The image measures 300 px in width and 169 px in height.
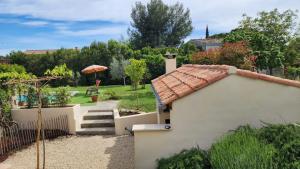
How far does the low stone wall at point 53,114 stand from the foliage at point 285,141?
37.6 feet

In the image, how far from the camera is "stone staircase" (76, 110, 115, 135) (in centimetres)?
1750

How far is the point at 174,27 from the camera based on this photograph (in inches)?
2758

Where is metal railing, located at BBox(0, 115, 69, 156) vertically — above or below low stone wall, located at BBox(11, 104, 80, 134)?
below

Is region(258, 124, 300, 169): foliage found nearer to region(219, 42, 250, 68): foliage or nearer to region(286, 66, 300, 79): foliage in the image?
region(219, 42, 250, 68): foliage

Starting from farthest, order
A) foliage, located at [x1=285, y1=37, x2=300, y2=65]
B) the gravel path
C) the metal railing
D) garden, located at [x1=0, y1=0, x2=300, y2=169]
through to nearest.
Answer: foliage, located at [x1=285, y1=37, x2=300, y2=65] → the metal railing → the gravel path → garden, located at [x1=0, y1=0, x2=300, y2=169]

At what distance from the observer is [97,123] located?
18375mm

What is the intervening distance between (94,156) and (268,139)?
7.77 m

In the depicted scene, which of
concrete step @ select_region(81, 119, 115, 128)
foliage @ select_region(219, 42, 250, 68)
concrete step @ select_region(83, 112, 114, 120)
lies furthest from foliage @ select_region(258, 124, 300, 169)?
foliage @ select_region(219, 42, 250, 68)

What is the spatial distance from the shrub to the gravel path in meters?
5.01

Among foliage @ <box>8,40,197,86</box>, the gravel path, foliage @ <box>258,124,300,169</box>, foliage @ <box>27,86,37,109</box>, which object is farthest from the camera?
foliage @ <box>8,40,197,86</box>

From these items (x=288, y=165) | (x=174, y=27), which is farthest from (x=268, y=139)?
(x=174, y=27)

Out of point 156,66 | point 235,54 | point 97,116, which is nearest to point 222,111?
point 97,116

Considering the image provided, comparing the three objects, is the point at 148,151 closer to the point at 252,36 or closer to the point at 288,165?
the point at 288,165

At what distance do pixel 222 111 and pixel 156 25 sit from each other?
60249 millimetres
